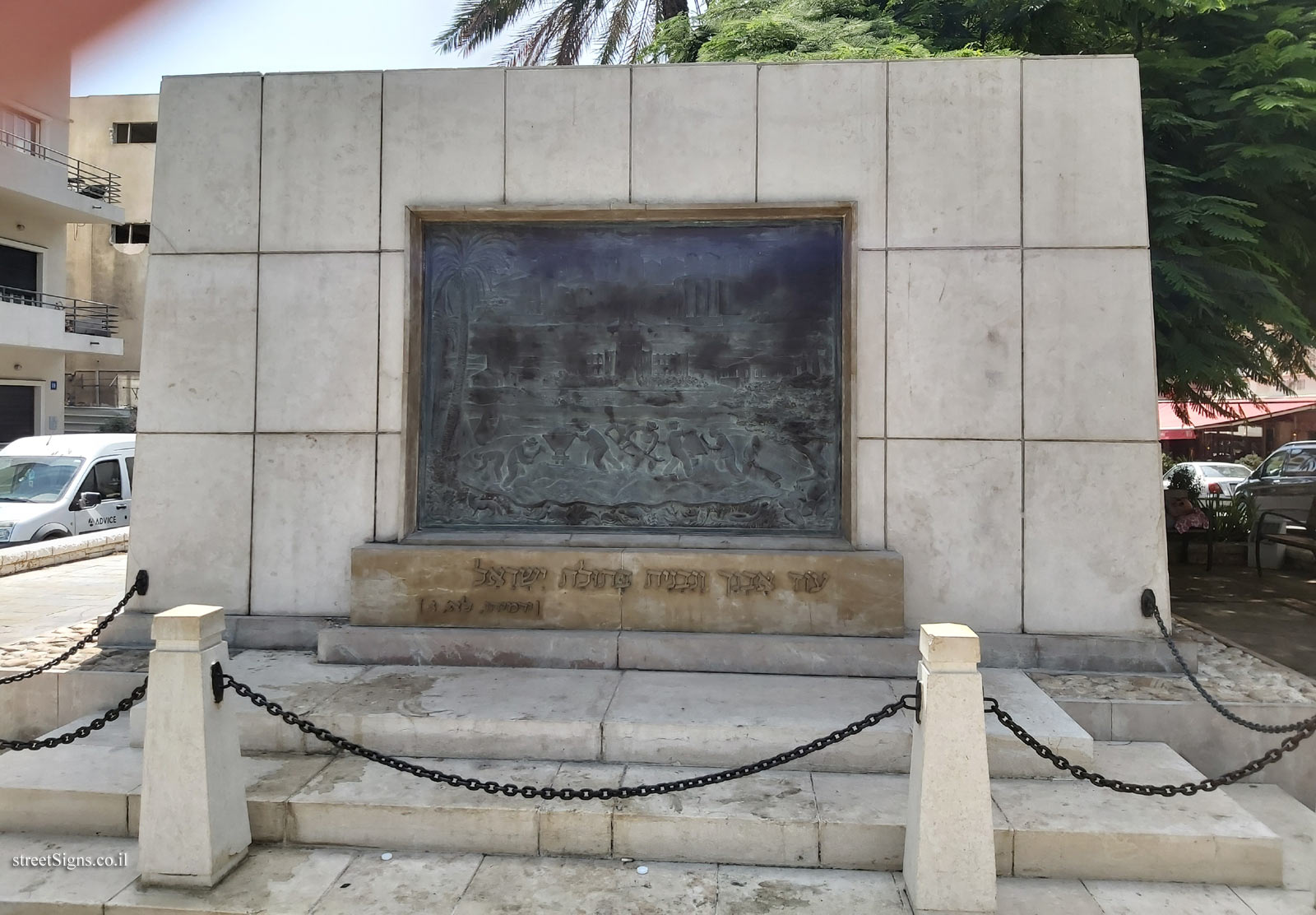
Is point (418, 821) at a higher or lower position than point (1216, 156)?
lower

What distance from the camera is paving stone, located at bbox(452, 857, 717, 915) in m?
4.16

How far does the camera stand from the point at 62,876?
443 centimetres

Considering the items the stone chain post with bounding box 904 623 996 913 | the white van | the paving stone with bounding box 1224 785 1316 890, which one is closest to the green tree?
the paving stone with bounding box 1224 785 1316 890

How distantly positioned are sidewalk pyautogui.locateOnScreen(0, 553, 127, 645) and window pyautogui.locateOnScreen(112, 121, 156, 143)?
30.2m

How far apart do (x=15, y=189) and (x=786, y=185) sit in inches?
1033

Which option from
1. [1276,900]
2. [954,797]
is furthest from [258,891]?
[1276,900]

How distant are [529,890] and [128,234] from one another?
39.4m

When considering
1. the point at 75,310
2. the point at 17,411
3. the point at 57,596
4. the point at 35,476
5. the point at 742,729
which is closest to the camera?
the point at 742,729

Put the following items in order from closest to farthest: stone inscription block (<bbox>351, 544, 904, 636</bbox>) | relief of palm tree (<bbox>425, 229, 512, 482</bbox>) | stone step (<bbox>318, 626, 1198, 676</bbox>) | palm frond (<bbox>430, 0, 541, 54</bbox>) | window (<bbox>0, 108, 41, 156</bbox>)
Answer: stone step (<bbox>318, 626, 1198, 676</bbox>) < stone inscription block (<bbox>351, 544, 904, 636</bbox>) < relief of palm tree (<bbox>425, 229, 512, 482</bbox>) < palm frond (<bbox>430, 0, 541, 54</bbox>) < window (<bbox>0, 108, 41, 156</bbox>)

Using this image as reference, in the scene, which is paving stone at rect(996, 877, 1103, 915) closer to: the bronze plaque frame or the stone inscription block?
the stone inscription block

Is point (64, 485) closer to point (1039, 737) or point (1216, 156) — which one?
point (1039, 737)

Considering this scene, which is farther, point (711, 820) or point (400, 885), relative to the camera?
point (711, 820)

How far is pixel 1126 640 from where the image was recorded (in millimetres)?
6762

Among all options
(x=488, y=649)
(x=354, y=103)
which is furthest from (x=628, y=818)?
(x=354, y=103)
